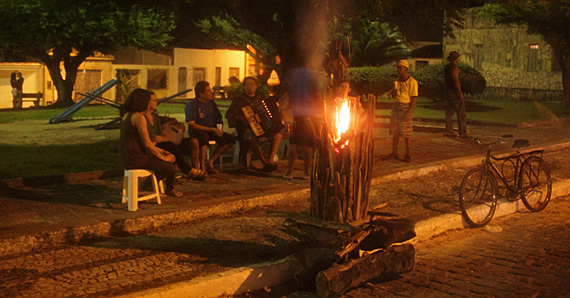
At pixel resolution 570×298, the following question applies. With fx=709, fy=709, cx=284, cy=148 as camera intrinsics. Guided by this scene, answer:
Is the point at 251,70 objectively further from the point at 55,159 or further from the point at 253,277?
the point at 253,277

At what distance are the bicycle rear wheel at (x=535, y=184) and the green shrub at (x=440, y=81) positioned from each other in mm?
20987

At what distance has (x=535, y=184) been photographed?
9406 millimetres

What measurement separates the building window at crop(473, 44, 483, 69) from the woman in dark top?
130 feet

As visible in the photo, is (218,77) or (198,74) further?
(218,77)

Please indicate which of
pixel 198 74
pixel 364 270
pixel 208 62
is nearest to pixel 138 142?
pixel 364 270

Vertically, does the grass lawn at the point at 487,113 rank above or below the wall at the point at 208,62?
below

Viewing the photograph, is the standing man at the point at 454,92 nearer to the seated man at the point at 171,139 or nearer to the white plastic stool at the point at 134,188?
the seated man at the point at 171,139

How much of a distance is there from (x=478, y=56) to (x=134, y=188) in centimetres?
4049

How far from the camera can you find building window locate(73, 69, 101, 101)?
4450 cm

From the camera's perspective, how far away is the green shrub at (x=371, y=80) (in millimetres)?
34500

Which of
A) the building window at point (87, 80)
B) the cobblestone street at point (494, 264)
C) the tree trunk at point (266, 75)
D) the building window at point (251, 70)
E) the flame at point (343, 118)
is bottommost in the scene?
the cobblestone street at point (494, 264)

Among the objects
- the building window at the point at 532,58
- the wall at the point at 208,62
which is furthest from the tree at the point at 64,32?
the building window at the point at 532,58

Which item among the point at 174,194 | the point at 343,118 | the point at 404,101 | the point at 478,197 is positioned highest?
the point at 404,101

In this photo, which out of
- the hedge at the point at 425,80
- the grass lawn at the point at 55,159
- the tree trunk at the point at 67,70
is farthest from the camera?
the tree trunk at the point at 67,70
